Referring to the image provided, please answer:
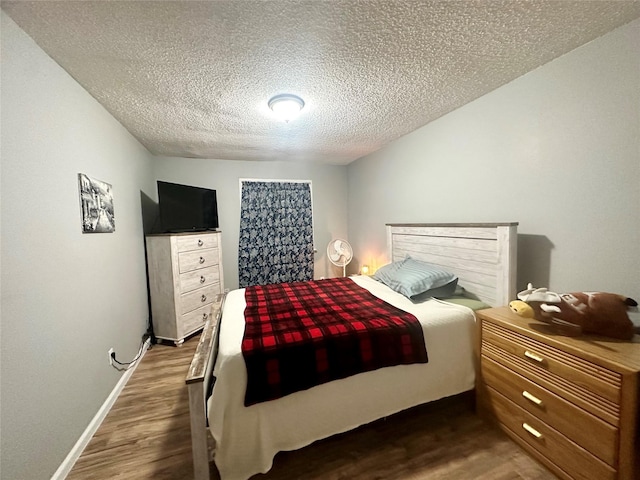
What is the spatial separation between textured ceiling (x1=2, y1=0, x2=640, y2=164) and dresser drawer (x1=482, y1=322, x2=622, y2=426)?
67.5 inches

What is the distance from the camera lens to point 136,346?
2.48 m

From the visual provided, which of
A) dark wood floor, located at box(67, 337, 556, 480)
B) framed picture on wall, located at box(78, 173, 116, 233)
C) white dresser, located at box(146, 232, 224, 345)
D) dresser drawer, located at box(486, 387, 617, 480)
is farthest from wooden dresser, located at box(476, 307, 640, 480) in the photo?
framed picture on wall, located at box(78, 173, 116, 233)

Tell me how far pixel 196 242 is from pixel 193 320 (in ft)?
3.12

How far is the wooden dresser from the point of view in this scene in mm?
1027

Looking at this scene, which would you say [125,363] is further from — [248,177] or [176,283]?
[248,177]

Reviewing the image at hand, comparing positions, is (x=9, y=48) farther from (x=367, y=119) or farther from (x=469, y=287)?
(x=469, y=287)

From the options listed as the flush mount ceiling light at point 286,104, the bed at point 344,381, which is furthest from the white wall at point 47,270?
the flush mount ceiling light at point 286,104

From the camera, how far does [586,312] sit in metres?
1.25

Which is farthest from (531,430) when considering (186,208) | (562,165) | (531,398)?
(186,208)

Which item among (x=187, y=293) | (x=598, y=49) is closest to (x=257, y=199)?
(x=187, y=293)

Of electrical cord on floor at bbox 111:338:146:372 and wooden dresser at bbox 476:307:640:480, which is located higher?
wooden dresser at bbox 476:307:640:480

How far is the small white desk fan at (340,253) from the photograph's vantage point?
3732 mm

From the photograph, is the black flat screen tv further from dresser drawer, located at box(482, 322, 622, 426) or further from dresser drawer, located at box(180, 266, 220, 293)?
dresser drawer, located at box(482, 322, 622, 426)

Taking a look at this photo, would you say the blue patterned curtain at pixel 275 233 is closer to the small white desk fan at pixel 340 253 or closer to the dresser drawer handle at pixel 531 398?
the small white desk fan at pixel 340 253
